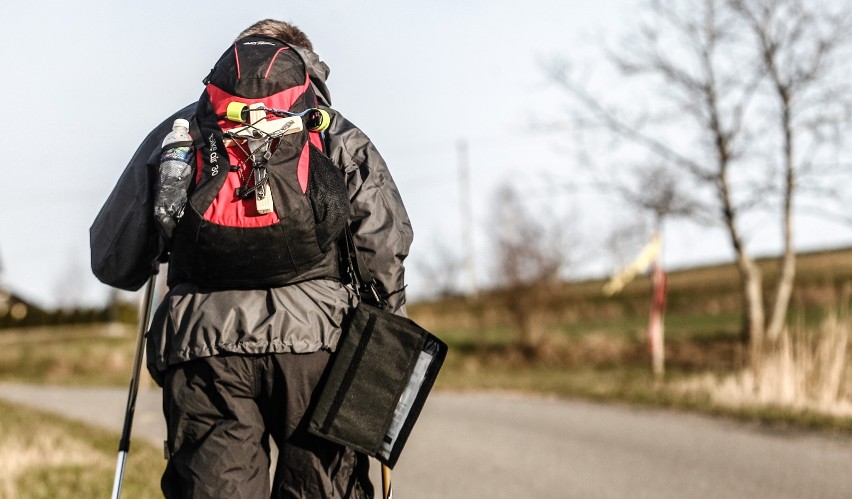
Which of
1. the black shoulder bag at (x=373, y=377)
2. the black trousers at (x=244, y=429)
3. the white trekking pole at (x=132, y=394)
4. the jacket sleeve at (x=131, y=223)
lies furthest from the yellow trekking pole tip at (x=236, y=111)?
the white trekking pole at (x=132, y=394)

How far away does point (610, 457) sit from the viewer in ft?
28.4

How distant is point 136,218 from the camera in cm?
345

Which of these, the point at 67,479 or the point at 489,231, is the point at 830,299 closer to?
the point at 67,479

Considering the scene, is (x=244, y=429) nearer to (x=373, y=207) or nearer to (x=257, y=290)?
(x=257, y=290)

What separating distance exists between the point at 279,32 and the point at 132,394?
139 centimetres

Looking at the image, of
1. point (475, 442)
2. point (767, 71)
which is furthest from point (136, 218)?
point (767, 71)

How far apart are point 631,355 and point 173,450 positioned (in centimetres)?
2613

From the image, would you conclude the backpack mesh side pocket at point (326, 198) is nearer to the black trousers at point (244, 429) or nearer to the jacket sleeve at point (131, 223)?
the black trousers at point (244, 429)

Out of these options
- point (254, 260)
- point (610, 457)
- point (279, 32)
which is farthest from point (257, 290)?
point (610, 457)

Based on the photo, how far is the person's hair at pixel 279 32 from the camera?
358 cm

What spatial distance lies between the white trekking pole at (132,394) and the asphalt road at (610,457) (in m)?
3.37

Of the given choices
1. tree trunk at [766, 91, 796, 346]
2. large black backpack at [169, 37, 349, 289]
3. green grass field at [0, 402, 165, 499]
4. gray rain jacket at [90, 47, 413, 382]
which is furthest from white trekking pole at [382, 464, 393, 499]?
tree trunk at [766, 91, 796, 346]

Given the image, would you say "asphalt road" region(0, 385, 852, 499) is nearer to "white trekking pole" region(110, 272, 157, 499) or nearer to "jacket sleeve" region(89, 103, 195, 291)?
"white trekking pole" region(110, 272, 157, 499)

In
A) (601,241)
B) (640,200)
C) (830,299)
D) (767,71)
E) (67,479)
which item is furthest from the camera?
(601,241)
